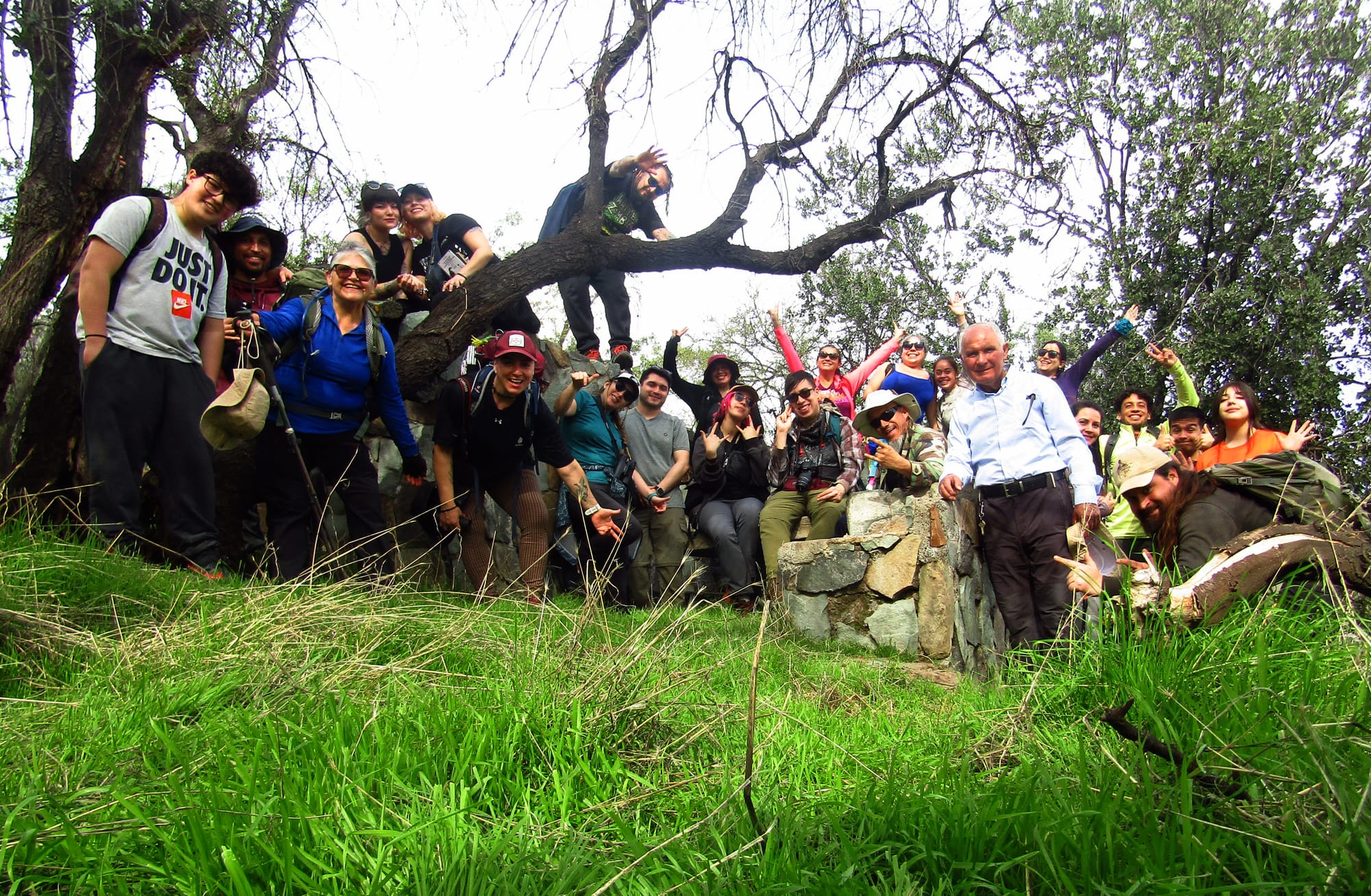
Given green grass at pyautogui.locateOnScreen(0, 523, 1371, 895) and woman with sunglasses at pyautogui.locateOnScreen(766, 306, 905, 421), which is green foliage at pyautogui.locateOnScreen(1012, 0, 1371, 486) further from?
green grass at pyautogui.locateOnScreen(0, 523, 1371, 895)

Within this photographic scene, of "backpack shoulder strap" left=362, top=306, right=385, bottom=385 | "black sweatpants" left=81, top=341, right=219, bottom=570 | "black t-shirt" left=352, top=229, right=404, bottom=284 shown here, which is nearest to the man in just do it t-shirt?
"black sweatpants" left=81, top=341, right=219, bottom=570

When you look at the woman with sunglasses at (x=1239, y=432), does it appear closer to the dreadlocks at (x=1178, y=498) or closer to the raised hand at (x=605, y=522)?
the dreadlocks at (x=1178, y=498)

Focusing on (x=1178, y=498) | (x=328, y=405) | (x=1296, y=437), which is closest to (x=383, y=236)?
(x=328, y=405)

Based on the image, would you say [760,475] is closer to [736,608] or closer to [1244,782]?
[736,608]

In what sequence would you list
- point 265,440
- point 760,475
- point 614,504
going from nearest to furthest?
1. point 265,440
2. point 614,504
3. point 760,475

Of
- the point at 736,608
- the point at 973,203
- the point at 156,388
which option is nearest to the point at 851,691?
the point at 736,608

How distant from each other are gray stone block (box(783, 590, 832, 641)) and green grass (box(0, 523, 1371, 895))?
2.66m

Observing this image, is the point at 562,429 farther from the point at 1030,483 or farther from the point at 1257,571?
the point at 1257,571

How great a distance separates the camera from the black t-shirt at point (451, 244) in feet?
23.3

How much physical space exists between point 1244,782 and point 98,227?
14.9 feet

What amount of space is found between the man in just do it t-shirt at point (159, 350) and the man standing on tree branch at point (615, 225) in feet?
11.7

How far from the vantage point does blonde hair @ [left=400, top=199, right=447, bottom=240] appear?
6801 mm

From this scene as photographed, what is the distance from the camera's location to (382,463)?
6.60m

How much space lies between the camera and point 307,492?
4715 millimetres
